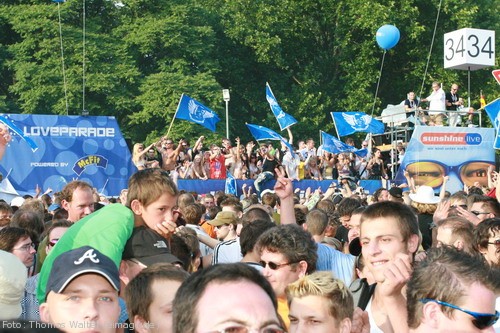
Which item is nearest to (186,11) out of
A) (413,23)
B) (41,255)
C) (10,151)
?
(413,23)

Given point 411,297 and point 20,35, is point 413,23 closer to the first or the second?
point 20,35

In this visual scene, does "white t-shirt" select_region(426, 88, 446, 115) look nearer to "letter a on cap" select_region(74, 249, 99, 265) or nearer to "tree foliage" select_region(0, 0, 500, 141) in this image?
"tree foliage" select_region(0, 0, 500, 141)

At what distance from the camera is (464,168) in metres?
19.9

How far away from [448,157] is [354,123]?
12.8ft

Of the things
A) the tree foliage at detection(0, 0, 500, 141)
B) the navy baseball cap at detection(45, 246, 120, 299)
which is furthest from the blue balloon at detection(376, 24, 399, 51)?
the navy baseball cap at detection(45, 246, 120, 299)

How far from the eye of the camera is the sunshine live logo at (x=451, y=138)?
19.6 metres

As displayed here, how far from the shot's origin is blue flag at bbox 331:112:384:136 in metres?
22.8

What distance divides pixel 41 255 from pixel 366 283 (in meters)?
2.65

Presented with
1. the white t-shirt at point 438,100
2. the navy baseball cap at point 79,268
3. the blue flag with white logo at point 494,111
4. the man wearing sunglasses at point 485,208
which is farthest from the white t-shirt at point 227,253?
the white t-shirt at point 438,100

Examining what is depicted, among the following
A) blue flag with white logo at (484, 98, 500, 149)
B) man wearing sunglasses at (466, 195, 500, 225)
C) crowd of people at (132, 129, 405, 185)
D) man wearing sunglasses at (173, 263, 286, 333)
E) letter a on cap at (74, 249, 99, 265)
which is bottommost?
man wearing sunglasses at (173, 263, 286, 333)

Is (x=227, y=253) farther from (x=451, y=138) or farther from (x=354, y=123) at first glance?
(x=354, y=123)

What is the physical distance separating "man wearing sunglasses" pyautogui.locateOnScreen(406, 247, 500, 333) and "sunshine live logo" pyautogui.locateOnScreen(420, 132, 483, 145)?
1612 cm

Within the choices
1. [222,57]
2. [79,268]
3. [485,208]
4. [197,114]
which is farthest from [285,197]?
[222,57]

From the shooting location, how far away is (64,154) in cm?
1602
